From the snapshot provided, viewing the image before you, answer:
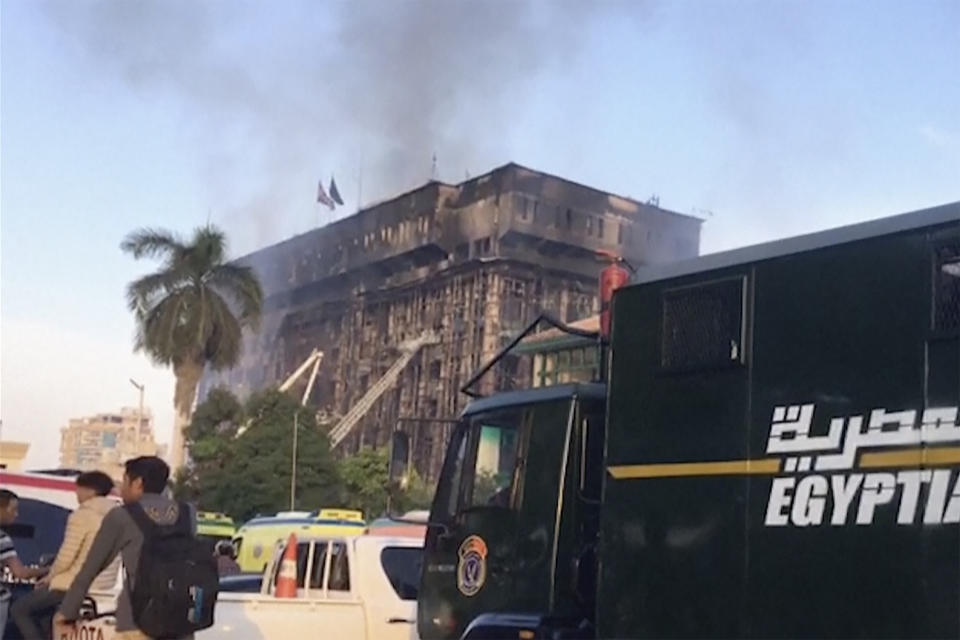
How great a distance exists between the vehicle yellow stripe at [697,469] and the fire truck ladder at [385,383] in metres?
74.3

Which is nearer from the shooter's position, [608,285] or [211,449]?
[608,285]

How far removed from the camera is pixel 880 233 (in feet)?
20.2

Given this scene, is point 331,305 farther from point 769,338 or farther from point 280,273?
point 769,338

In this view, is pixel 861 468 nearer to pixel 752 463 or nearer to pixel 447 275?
pixel 752 463

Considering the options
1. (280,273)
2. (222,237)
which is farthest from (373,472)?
(280,273)

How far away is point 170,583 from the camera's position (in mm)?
6047

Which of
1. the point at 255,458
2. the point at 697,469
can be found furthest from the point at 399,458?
the point at 255,458

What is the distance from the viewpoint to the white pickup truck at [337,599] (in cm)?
918

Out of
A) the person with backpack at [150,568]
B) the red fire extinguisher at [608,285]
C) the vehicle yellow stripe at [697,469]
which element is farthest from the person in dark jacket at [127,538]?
the red fire extinguisher at [608,285]

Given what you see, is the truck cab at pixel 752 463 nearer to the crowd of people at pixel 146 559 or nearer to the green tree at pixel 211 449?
the crowd of people at pixel 146 559

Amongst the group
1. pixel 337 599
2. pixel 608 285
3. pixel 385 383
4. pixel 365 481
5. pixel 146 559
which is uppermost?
pixel 385 383

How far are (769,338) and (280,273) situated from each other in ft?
308

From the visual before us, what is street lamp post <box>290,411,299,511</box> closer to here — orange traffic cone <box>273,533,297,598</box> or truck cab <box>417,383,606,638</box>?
orange traffic cone <box>273,533,297,598</box>

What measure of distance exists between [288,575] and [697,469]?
14.5 feet
